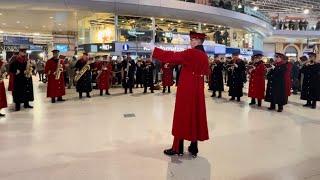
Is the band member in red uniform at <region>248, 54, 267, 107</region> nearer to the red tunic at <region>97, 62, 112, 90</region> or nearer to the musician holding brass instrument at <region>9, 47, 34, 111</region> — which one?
the red tunic at <region>97, 62, 112, 90</region>

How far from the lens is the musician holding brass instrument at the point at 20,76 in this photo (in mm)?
8320

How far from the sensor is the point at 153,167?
423 cm

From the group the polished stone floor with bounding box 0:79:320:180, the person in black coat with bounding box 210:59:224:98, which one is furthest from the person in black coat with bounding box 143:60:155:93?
the polished stone floor with bounding box 0:79:320:180

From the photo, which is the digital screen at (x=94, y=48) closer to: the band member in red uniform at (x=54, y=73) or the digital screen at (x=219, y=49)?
the digital screen at (x=219, y=49)

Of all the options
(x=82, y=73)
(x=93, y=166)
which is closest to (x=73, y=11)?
(x=82, y=73)

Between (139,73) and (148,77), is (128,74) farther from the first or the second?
(139,73)

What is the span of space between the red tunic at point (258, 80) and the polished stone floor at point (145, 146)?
1034 mm

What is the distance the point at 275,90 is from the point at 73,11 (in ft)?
40.4

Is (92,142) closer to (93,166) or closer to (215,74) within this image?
(93,166)

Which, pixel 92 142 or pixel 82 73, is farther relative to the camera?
pixel 82 73

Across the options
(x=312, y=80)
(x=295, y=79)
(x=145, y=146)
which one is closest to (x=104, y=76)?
(x=312, y=80)

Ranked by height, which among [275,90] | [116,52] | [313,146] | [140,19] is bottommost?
[313,146]

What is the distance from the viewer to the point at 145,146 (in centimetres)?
519

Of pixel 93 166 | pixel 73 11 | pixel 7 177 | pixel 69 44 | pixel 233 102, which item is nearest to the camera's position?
pixel 7 177
